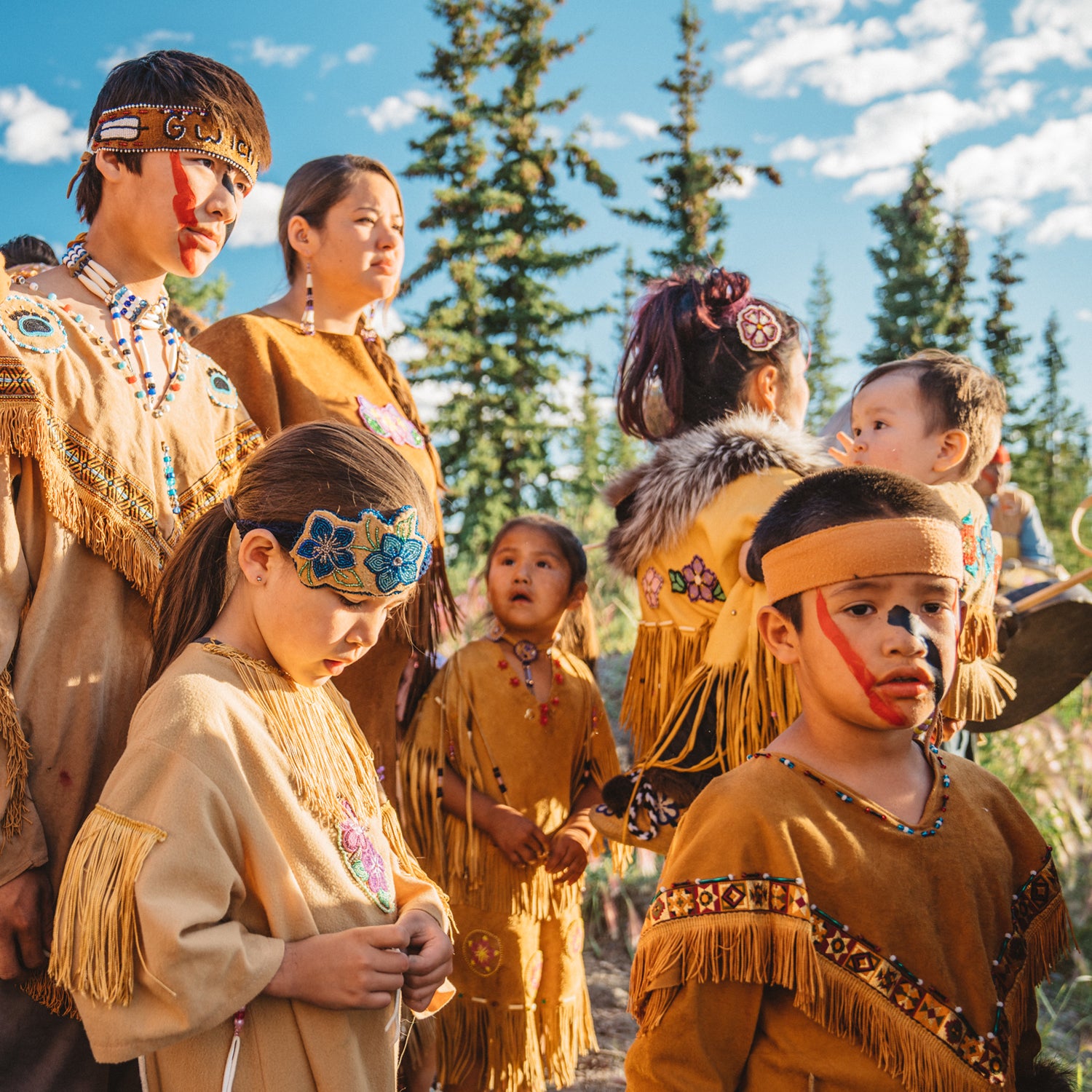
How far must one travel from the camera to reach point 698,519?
2533 mm

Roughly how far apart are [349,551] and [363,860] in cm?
59

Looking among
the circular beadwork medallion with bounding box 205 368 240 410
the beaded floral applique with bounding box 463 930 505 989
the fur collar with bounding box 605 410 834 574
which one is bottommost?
the beaded floral applique with bounding box 463 930 505 989

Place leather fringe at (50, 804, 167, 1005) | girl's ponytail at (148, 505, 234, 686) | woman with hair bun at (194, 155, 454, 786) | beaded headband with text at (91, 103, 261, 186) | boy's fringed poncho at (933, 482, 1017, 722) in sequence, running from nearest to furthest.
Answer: leather fringe at (50, 804, 167, 1005) < girl's ponytail at (148, 505, 234, 686) < beaded headband with text at (91, 103, 261, 186) < boy's fringed poncho at (933, 482, 1017, 722) < woman with hair bun at (194, 155, 454, 786)

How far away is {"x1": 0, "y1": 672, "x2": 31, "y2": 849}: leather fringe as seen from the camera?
5.57 feet

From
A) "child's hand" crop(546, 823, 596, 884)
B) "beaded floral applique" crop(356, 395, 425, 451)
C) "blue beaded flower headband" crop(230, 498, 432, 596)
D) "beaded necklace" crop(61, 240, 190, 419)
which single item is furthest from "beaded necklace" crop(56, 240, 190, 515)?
"child's hand" crop(546, 823, 596, 884)

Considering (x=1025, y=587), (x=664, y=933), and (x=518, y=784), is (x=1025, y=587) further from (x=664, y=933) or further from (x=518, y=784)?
(x=664, y=933)

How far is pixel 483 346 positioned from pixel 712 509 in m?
11.0

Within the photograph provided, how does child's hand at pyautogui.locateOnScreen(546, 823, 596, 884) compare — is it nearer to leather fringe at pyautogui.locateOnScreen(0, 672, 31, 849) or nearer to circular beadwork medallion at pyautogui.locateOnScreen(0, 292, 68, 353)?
leather fringe at pyautogui.locateOnScreen(0, 672, 31, 849)

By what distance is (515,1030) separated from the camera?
9.55ft

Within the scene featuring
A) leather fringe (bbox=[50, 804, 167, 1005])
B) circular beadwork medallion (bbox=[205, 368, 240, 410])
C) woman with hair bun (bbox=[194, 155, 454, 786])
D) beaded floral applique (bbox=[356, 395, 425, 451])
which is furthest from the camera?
beaded floral applique (bbox=[356, 395, 425, 451])

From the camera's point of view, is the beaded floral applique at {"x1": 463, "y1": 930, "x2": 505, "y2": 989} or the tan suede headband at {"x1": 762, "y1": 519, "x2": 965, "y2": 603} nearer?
the tan suede headband at {"x1": 762, "y1": 519, "x2": 965, "y2": 603}

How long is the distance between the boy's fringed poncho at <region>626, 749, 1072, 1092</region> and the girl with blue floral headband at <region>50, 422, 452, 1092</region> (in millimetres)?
500

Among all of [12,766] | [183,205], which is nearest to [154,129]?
[183,205]

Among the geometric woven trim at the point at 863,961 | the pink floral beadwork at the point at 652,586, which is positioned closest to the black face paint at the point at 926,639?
the geometric woven trim at the point at 863,961
